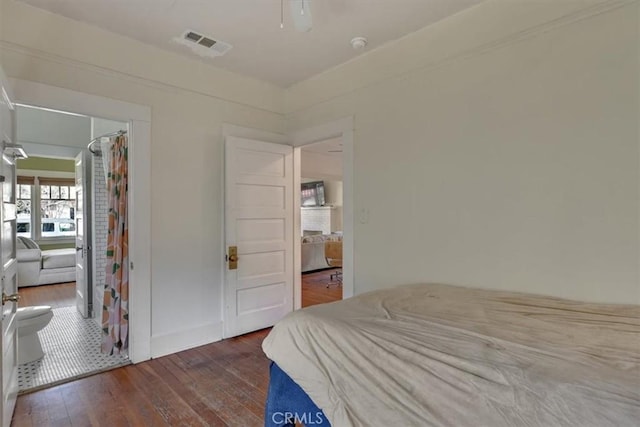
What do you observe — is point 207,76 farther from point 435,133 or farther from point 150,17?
point 435,133

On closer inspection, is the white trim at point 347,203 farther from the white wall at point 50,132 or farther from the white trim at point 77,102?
the white wall at point 50,132

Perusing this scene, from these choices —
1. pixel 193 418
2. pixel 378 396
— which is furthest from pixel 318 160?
pixel 378 396

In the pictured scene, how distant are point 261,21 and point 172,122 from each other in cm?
123

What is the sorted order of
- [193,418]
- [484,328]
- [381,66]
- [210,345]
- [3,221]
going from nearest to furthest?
[484,328]
[3,221]
[193,418]
[381,66]
[210,345]

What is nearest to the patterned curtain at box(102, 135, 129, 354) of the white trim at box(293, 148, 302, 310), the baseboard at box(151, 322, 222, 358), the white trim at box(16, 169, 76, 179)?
the baseboard at box(151, 322, 222, 358)

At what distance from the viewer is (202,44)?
2830mm

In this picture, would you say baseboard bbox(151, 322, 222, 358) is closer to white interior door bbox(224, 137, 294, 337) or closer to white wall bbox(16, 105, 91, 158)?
white interior door bbox(224, 137, 294, 337)

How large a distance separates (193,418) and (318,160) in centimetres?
587

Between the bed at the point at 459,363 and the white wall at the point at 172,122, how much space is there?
5.82 ft

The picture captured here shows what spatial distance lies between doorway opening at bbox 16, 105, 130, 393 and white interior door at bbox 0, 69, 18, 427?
563 millimetres

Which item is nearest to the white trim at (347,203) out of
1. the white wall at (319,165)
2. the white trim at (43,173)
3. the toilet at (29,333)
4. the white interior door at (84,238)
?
the toilet at (29,333)

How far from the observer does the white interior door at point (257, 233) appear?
333 centimetres

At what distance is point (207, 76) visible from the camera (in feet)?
10.6

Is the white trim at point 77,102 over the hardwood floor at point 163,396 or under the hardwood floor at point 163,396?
over
